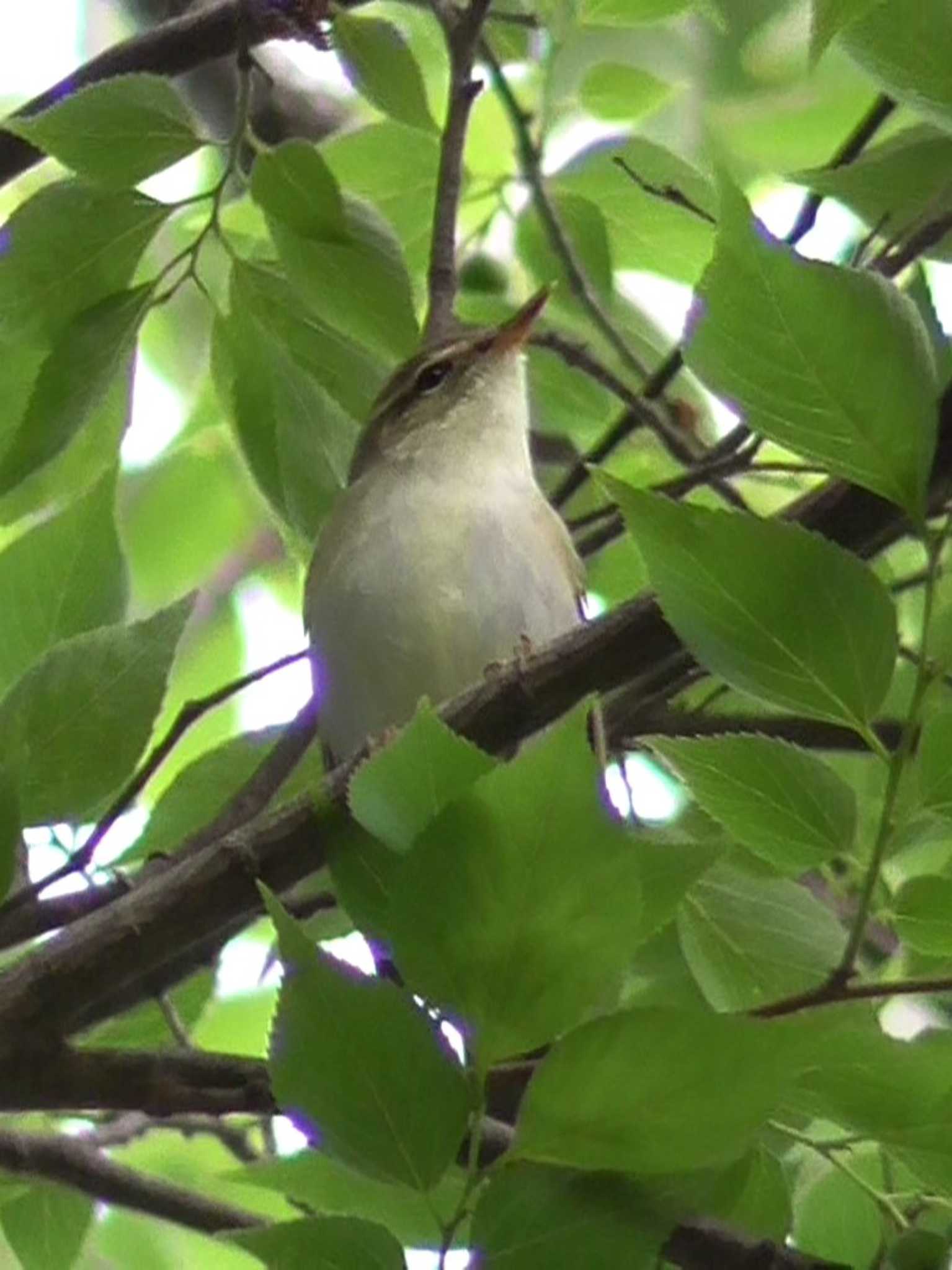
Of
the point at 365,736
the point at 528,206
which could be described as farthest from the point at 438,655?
the point at 528,206

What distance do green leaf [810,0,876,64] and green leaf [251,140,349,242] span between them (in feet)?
1.30

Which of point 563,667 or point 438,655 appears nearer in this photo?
point 563,667

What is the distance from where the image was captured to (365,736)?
1762 millimetres

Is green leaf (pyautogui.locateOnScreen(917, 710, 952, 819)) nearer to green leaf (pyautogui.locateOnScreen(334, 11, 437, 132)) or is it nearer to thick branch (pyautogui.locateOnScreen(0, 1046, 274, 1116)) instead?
thick branch (pyautogui.locateOnScreen(0, 1046, 274, 1116))

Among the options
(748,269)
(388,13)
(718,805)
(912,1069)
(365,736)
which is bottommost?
(912,1069)

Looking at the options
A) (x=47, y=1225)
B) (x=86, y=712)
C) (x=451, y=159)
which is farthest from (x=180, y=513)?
(x=86, y=712)

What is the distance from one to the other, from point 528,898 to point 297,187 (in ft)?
1.97

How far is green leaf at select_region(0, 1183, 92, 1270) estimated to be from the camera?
130 cm

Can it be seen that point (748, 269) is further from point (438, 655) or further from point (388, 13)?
point (388, 13)

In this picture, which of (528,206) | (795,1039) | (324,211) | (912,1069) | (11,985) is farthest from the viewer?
(528,206)

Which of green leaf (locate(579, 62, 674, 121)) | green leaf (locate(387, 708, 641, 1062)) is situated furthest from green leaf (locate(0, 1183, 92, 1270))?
green leaf (locate(579, 62, 674, 121))

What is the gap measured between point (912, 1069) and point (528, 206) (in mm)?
1016

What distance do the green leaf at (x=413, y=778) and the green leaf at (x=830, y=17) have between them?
1.09ft

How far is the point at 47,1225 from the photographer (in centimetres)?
132
